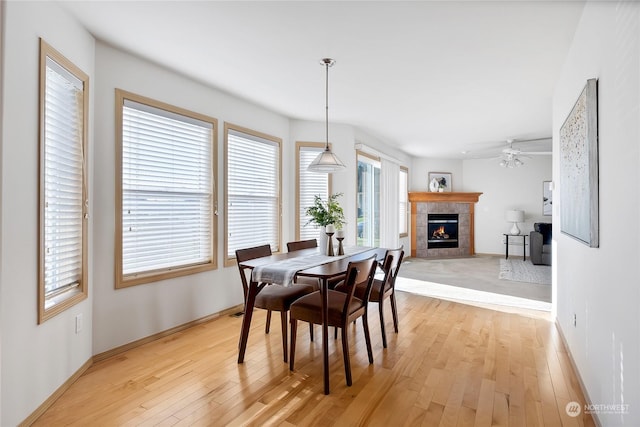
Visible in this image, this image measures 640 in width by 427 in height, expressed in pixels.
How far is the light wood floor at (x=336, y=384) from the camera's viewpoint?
6.64 ft

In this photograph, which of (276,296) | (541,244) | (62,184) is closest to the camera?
(62,184)

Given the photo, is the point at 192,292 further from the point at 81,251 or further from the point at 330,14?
the point at 330,14

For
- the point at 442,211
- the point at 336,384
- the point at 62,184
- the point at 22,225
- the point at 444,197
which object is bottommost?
the point at 336,384

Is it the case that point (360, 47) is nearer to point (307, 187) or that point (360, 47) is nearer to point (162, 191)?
point (162, 191)

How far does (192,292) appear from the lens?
3.59m

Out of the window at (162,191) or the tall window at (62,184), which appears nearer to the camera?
the tall window at (62,184)

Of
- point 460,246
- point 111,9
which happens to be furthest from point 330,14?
point 460,246

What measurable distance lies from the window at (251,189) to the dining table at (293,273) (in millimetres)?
1112

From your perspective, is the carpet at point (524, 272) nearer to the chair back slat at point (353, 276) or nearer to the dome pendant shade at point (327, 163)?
the dome pendant shade at point (327, 163)

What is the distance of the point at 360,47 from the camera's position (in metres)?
2.79

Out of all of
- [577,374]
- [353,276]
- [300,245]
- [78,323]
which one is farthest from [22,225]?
[577,374]

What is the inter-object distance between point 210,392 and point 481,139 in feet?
20.0

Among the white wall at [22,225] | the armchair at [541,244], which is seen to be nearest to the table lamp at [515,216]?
the armchair at [541,244]

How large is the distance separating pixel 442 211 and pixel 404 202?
3.72 feet
